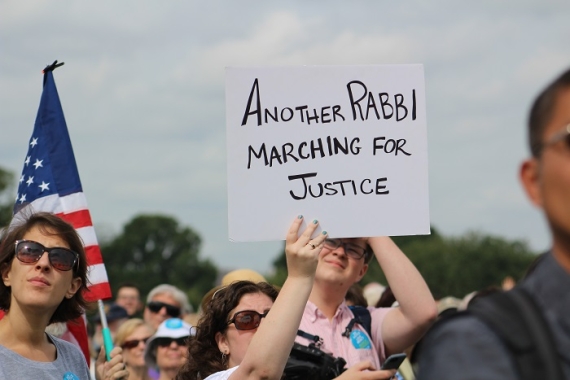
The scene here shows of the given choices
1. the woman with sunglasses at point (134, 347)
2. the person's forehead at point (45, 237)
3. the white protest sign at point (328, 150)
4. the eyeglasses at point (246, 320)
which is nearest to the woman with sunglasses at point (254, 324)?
the eyeglasses at point (246, 320)

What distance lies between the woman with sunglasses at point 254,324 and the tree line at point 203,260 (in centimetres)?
7640

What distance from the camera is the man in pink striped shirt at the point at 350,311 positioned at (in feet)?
15.0

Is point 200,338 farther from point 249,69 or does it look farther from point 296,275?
point 249,69

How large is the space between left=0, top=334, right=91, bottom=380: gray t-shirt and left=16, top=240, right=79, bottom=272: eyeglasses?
0.32 m

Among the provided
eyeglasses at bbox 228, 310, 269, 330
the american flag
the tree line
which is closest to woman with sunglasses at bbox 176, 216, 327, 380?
eyeglasses at bbox 228, 310, 269, 330

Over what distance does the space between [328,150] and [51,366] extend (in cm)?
141

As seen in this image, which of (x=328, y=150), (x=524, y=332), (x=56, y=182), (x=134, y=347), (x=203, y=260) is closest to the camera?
(x=524, y=332)

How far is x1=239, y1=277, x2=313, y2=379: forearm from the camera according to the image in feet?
11.4

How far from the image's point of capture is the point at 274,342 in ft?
11.4

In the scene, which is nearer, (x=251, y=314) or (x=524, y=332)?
(x=524, y=332)

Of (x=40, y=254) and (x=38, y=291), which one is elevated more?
(x=40, y=254)

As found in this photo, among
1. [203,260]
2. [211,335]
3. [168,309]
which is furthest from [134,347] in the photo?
[203,260]

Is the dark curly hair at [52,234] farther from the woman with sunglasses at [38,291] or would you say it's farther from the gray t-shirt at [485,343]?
the gray t-shirt at [485,343]

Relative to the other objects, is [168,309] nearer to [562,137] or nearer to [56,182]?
[56,182]
